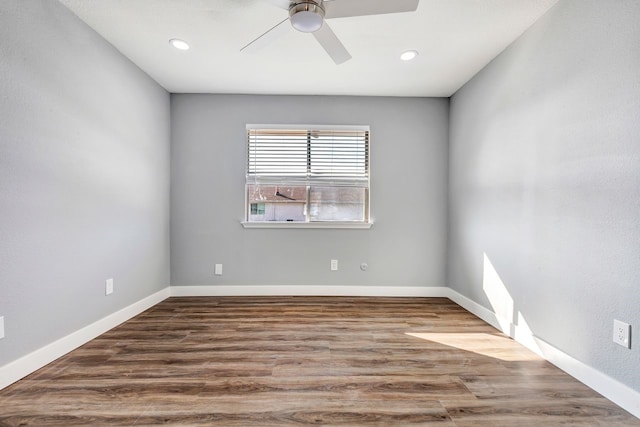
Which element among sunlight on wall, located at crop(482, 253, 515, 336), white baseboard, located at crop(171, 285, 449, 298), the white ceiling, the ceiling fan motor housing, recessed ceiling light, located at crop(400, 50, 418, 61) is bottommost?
white baseboard, located at crop(171, 285, 449, 298)

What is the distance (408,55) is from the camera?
249 centimetres

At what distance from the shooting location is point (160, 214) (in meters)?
3.16

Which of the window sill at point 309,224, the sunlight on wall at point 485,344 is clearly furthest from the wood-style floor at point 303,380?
the window sill at point 309,224

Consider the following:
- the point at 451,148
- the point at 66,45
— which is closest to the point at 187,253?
the point at 66,45

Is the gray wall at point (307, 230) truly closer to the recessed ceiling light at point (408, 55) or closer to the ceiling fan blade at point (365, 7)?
the recessed ceiling light at point (408, 55)

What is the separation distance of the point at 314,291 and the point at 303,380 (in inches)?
67.5

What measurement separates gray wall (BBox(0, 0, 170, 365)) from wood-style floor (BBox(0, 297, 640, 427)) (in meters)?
0.36

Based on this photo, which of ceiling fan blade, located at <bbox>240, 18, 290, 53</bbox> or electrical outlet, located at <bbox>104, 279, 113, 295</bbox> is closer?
ceiling fan blade, located at <bbox>240, 18, 290, 53</bbox>

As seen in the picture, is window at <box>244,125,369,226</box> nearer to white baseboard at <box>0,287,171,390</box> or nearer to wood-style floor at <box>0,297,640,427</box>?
wood-style floor at <box>0,297,640,427</box>

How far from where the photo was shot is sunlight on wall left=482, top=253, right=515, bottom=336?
7.63 feet

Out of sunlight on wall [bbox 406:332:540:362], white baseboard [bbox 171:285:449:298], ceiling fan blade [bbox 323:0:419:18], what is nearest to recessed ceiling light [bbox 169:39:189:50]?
ceiling fan blade [bbox 323:0:419:18]

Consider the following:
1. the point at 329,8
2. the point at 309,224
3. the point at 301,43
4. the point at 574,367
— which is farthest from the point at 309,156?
the point at 574,367

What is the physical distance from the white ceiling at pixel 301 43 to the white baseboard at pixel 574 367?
2220mm

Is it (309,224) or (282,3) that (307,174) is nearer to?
(309,224)
